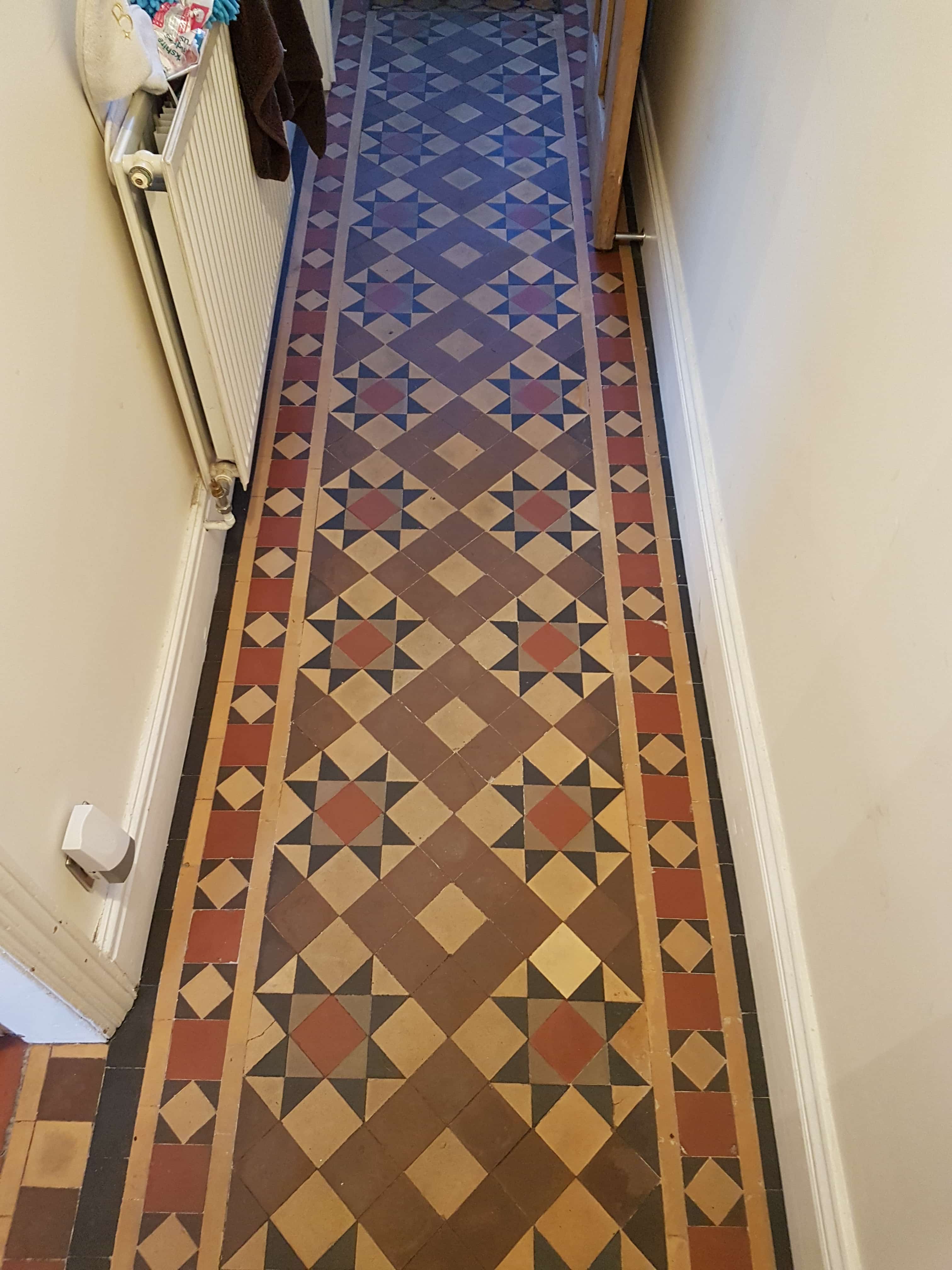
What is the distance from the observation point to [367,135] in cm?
281

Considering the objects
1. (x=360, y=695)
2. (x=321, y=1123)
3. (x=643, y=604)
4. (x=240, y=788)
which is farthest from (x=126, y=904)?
(x=643, y=604)

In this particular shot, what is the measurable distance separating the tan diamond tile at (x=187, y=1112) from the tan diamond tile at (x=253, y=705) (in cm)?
66

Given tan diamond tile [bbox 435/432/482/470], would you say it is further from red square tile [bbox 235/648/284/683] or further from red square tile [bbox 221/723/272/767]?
red square tile [bbox 221/723/272/767]

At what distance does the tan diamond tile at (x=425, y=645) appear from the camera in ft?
6.10

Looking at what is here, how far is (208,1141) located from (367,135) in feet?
8.98

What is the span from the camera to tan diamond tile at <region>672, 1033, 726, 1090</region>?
1.46 m

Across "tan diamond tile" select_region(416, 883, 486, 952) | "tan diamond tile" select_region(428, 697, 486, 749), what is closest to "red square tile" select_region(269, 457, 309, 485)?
"tan diamond tile" select_region(428, 697, 486, 749)

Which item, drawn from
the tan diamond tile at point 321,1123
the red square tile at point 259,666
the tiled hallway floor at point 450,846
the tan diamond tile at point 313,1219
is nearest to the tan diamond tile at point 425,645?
the tiled hallway floor at point 450,846

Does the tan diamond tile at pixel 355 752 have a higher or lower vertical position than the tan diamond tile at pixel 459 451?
lower

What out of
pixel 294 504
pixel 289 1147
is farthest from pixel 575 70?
pixel 289 1147

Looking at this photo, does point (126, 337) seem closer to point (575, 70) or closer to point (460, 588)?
point (460, 588)

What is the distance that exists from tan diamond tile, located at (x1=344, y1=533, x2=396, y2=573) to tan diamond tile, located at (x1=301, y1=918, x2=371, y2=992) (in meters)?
0.78

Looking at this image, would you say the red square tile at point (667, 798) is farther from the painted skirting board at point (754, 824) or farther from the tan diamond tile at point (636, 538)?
the tan diamond tile at point (636, 538)

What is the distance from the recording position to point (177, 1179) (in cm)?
137
